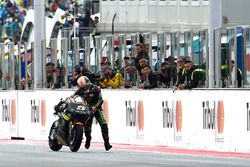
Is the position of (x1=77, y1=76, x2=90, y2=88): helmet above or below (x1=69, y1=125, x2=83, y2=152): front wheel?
above

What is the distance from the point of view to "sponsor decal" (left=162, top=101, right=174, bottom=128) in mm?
25219

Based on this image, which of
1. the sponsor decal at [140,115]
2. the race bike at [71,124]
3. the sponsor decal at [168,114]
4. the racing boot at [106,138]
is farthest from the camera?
the sponsor decal at [140,115]

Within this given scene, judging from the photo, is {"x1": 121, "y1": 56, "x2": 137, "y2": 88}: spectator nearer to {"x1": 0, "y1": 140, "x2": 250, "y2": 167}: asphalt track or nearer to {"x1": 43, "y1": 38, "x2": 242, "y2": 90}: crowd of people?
{"x1": 43, "y1": 38, "x2": 242, "y2": 90}: crowd of people

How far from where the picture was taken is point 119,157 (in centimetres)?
2180

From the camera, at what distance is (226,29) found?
2425 cm

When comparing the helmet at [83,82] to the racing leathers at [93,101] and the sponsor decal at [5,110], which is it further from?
the sponsor decal at [5,110]

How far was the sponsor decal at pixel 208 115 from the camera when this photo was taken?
2372 cm

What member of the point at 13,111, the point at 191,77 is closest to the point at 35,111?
the point at 13,111

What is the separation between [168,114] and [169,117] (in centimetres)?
7

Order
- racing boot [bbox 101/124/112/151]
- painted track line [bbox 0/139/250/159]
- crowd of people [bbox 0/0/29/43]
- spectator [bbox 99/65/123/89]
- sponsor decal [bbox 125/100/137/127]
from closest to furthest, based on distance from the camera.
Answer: painted track line [bbox 0/139/250/159] < racing boot [bbox 101/124/112/151] < sponsor decal [bbox 125/100/137/127] < spectator [bbox 99/65/123/89] < crowd of people [bbox 0/0/29/43]

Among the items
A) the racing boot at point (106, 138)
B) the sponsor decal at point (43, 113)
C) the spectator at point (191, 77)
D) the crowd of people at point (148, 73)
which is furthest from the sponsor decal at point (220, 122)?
the sponsor decal at point (43, 113)

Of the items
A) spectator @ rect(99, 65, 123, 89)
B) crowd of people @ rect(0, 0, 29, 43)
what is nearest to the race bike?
spectator @ rect(99, 65, 123, 89)

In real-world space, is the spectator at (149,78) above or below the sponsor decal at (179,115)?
above

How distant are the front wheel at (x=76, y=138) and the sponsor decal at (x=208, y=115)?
2611 millimetres
